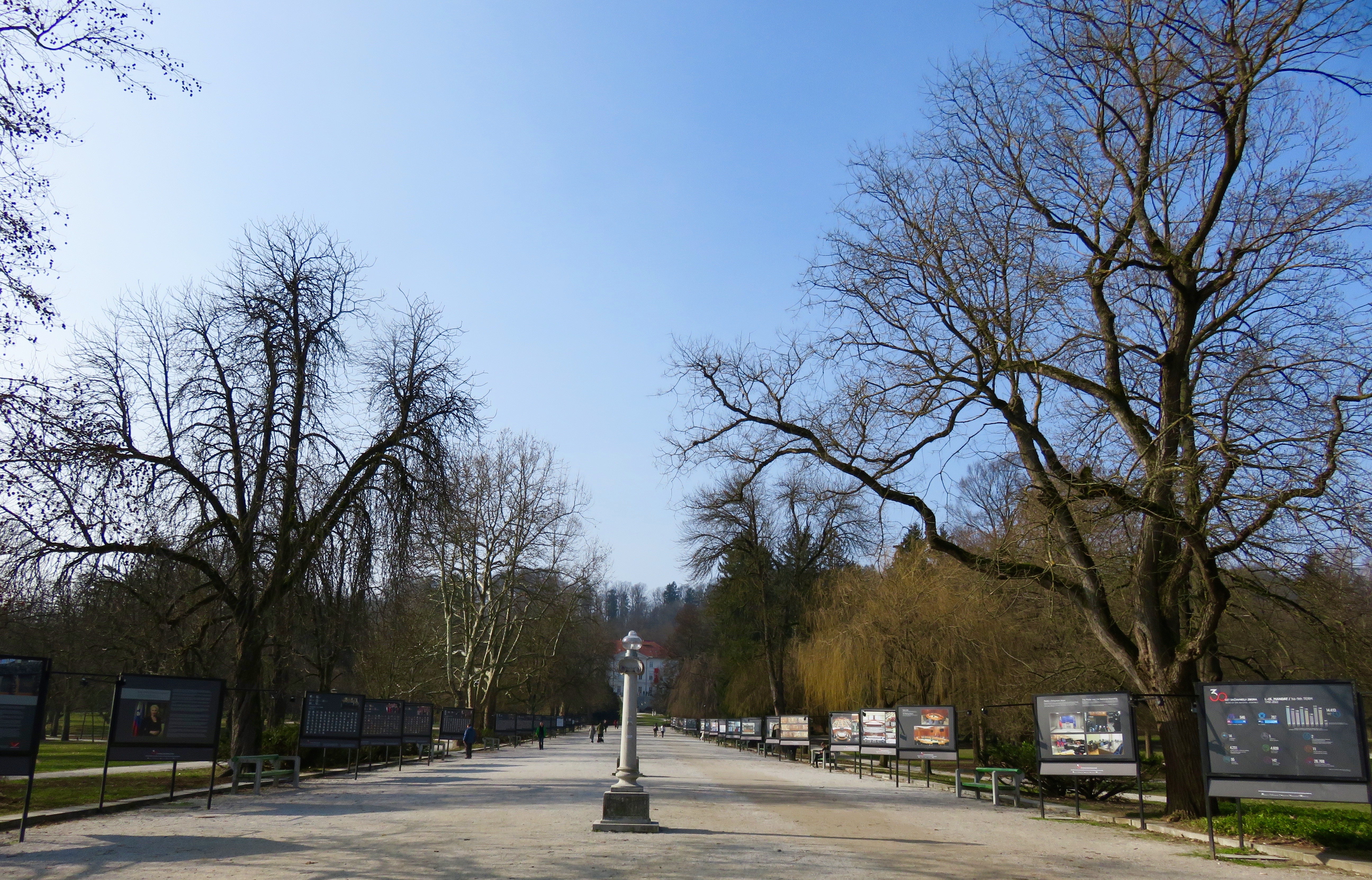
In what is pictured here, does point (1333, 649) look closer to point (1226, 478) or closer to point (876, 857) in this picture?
point (1226, 478)

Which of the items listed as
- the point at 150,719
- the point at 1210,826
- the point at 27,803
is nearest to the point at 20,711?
the point at 27,803

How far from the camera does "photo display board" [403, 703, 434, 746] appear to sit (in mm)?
26031

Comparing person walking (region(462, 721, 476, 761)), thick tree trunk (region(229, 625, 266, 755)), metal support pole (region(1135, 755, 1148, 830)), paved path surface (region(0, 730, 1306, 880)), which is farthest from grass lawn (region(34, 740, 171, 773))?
metal support pole (region(1135, 755, 1148, 830))

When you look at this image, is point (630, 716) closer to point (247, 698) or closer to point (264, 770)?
point (247, 698)

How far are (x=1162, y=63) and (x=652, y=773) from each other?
2153 centimetres

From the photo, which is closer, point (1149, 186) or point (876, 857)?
point (876, 857)

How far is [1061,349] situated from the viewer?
14.9 meters

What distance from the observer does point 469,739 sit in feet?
116

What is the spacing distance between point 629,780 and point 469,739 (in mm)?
24335

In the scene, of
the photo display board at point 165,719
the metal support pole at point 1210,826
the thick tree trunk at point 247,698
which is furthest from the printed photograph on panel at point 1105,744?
the thick tree trunk at point 247,698

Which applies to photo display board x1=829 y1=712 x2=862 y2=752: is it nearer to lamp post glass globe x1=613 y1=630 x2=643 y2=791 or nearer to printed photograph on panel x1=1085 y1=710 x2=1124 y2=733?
printed photograph on panel x1=1085 y1=710 x2=1124 y2=733

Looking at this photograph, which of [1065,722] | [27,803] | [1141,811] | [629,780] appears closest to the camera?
[27,803]

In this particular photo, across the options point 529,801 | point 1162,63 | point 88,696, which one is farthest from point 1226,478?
point 88,696

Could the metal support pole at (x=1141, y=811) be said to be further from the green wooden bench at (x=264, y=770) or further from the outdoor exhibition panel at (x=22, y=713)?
the green wooden bench at (x=264, y=770)
